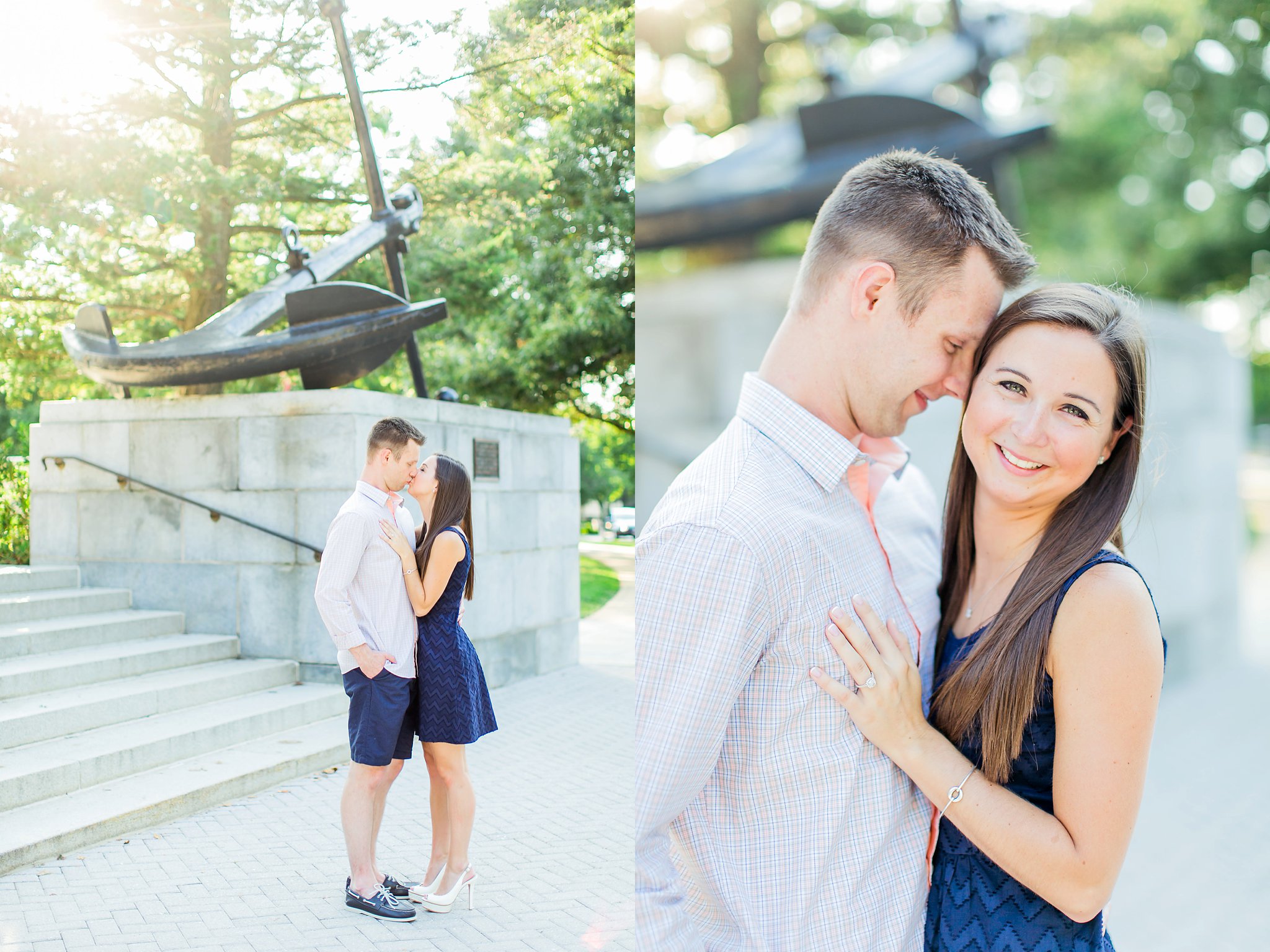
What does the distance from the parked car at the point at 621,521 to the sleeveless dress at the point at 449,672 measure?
664 mm

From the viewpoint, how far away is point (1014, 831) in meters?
1.27

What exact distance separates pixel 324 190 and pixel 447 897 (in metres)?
1.73

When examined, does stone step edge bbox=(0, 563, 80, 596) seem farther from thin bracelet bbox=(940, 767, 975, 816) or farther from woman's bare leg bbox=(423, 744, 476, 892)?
thin bracelet bbox=(940, 767, 975, 816)

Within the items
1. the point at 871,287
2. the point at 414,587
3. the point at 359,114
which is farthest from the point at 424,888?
the point at 359,114

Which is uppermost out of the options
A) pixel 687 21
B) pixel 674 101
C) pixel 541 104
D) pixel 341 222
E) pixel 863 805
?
pixel 687 21

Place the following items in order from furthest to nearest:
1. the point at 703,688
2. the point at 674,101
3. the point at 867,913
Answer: the point at 674,101 < the point at 867,913 < the point at 703,688

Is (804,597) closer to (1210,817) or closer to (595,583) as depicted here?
(595,583)

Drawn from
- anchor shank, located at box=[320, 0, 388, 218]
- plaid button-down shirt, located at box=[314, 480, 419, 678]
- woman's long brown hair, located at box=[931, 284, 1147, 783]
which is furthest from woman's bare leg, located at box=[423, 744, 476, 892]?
anchor shank, located at box=[320, 0, 388, 218]

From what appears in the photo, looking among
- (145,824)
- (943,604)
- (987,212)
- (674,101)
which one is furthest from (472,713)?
(674,101)

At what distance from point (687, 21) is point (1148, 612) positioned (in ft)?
26.8

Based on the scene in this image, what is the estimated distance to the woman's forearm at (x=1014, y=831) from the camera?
4.13ft

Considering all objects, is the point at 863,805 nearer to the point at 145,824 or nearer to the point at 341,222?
the point at 145,824

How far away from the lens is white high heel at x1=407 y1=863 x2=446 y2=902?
2.08 meters

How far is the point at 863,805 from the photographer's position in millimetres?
1289
